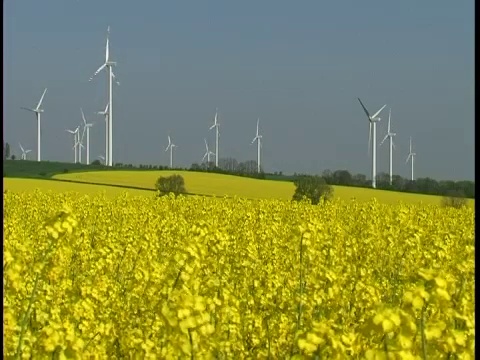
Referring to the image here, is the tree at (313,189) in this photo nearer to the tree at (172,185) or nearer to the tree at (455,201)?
the tree at (455,201)

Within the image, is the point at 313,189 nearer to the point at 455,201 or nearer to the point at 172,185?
the point at 455,201

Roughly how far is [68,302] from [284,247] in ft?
13.0

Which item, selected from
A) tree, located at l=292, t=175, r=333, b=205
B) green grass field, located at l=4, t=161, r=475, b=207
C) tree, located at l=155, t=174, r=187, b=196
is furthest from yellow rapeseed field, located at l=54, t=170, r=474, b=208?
tree, located at l=155, t=174, r=187, b=196

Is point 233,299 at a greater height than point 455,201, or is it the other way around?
point 455,201

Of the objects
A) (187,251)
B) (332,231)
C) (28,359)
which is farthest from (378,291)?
(332,231)

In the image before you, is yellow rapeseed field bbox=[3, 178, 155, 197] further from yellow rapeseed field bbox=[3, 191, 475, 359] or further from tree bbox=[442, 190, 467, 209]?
yellow rapeseed field bbox=[3, 191, 475, 359]

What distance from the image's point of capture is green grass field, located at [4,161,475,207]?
32406 mm

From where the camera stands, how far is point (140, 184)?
3822cm

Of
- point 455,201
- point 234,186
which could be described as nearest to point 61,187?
point 234,186

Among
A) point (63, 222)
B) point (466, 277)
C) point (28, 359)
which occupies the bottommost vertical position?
point (28, 359)

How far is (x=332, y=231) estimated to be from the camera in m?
10.7

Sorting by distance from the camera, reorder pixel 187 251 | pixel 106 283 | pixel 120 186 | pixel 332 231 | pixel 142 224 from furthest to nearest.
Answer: pixel 120 186 < pixel 142 224 < pixel 332 231 < pixel 106 283 < pixel 187 251

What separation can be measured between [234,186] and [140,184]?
15.0 ft

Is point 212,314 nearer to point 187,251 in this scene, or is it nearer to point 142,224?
point 187,251
